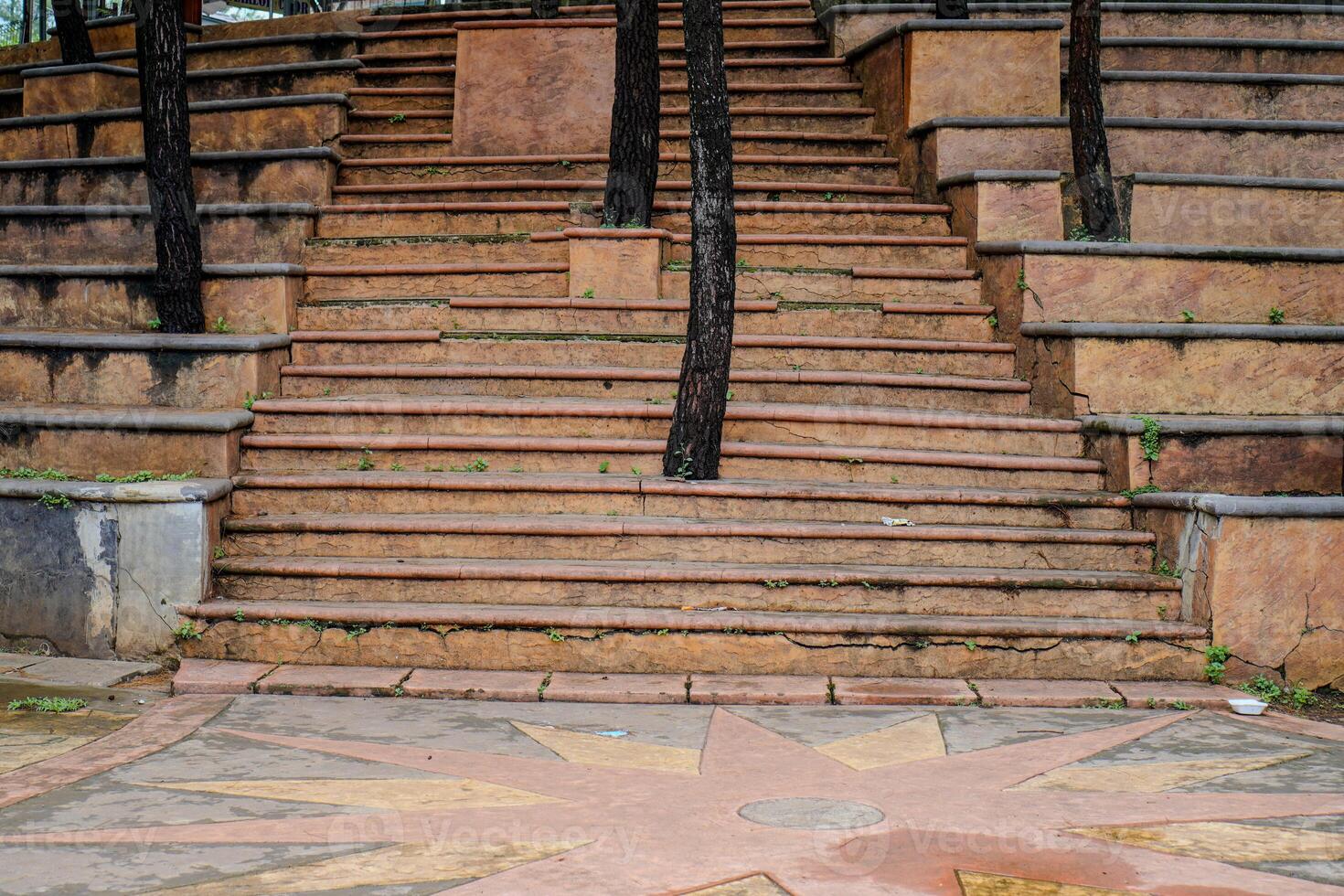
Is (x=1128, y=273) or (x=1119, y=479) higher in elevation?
(x=1128, y=273)

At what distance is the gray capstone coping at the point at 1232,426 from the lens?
6734 millimetres

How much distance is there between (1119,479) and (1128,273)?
1561 mm

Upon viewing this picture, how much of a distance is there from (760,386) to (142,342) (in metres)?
3.63

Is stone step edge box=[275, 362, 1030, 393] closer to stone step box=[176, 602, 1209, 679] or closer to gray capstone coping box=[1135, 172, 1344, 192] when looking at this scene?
gray capstone coping box=[1135, 172, 1344, 192]

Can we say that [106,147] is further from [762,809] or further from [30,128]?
[762,809]

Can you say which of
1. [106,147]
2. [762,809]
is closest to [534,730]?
[762,809]

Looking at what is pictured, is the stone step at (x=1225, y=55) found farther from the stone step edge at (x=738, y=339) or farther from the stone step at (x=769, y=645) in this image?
the stone step at (x=769, y=645)

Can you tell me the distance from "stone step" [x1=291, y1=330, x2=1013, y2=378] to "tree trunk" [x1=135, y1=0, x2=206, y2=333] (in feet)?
2.50

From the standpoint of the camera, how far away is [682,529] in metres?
6.63

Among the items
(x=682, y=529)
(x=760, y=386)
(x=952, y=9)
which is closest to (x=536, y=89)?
(x=952, y=9)

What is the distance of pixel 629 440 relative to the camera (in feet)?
24.1

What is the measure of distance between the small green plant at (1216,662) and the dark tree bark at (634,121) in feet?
15.1

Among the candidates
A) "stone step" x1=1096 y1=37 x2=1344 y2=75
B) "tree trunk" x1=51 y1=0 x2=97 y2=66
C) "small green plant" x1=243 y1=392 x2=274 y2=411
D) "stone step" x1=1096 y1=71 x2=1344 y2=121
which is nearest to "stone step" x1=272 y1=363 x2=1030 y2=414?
"small green plant" x1=243 y1=392 x2=274 y2=411

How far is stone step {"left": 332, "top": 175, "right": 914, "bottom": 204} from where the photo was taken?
9.55 meters
